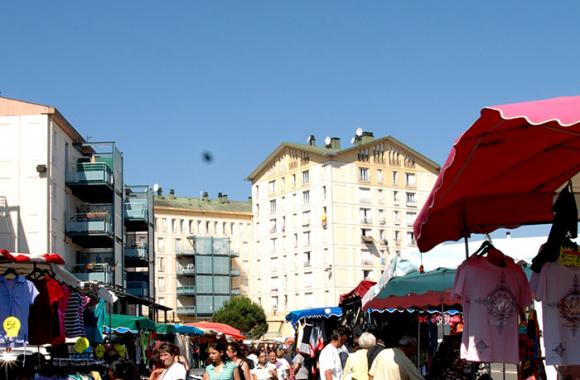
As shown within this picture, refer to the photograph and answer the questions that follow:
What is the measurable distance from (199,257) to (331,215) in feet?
67.2

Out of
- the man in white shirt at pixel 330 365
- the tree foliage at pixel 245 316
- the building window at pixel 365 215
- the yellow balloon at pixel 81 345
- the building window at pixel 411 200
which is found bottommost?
the tree foliage at pixel 245 316

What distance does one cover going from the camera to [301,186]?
98062mm

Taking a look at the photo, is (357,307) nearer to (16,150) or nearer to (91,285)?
(91,285)

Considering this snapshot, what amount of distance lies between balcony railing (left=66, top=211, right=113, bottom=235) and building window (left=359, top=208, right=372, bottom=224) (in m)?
47.1

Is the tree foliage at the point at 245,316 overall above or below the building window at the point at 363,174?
below

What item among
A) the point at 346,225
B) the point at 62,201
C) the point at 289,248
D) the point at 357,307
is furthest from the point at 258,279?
the point at 357,307

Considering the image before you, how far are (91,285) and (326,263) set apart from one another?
79224 millimetres

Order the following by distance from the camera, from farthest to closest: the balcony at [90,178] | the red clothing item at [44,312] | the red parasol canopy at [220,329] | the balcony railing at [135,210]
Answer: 1. the balcony railing at [135,210]
2. the balcony at [90,178]
3. the red parasol canopy at [220,329]
4. the red clothing item at [44,312]

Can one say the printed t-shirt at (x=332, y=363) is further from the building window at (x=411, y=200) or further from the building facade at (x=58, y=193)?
the building window at (x=411, y=200)

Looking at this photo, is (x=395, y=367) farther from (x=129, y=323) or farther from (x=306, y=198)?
(x=306, y=198)

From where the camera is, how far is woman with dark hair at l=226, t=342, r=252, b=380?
38.8 feet

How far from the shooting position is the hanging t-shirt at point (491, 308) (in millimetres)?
8234

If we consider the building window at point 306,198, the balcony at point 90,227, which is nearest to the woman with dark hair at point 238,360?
the balcony at point 90,227

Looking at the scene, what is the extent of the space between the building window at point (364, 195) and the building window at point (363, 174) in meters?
1.08
